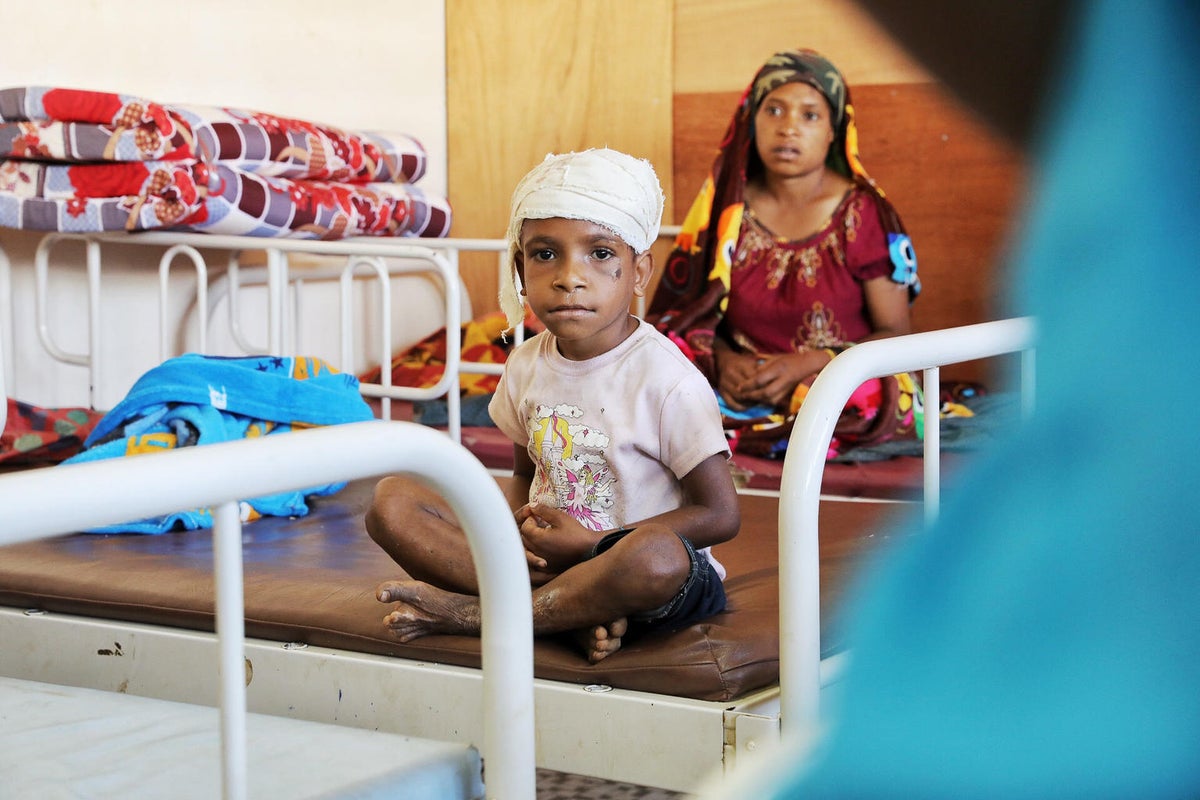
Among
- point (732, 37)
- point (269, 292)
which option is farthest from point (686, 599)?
point (732, 37)

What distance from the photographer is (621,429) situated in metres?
1.62

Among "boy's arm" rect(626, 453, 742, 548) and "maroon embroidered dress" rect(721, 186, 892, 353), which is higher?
"maroon embroidered dress" rect(721, 186, 892, 353)

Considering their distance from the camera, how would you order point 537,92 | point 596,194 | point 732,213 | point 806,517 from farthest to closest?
point 537,92, point 732,213, point 596,194, point 806,517

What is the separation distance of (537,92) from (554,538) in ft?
9.13

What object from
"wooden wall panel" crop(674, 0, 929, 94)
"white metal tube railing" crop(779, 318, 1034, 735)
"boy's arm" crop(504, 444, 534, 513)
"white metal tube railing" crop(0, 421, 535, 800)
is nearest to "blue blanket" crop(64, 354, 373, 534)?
"boy's arm" crop(504, 444, 534, 513)

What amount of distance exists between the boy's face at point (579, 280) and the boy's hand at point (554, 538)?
205 mm

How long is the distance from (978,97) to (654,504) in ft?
3.84

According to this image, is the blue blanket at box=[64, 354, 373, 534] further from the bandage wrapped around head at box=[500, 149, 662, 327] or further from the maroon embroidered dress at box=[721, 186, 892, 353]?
the maroon embroidered dress at box=[721, 186, 892, 353]

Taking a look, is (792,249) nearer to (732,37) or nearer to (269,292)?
(732,37)

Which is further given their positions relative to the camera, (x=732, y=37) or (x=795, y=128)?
(x=732, y=37)

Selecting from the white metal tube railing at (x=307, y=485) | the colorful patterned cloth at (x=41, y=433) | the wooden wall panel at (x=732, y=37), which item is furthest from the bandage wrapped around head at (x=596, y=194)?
the wooden wall panel at (x=732, y=37)

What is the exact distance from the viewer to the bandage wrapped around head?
1610mm

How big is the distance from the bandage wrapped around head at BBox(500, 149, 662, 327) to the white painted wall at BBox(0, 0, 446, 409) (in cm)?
163

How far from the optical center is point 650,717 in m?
1.49
